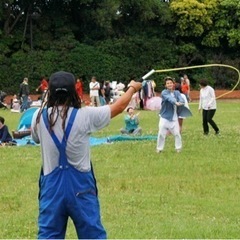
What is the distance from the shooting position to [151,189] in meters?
10.7

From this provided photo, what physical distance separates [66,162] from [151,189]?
210 inches

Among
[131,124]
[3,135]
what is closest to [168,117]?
[3,135]

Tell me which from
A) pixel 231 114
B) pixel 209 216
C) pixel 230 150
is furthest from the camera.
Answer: pixel 231 114

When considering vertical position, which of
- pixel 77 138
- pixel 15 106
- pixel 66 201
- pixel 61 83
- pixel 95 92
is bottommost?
pixel 15 106

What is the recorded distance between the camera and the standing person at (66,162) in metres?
5.36

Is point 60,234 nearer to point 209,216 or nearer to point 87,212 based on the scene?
point 87,212

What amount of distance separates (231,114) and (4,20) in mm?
21971

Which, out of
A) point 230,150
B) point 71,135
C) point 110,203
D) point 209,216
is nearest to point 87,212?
point 71,135

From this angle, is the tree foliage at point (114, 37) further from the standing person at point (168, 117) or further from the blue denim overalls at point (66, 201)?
the blue denim overalls at point (66, 201)

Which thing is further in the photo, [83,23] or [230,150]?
[83,23]

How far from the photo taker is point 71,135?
5.46m

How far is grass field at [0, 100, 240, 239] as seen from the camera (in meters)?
8.05

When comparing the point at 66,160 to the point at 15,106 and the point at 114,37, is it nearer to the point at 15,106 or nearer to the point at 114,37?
the point at 15,106

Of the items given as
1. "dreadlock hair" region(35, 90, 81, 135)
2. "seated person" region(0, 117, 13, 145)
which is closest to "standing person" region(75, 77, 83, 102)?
"dreadlock hair" region(35, 90, 81, 135)
